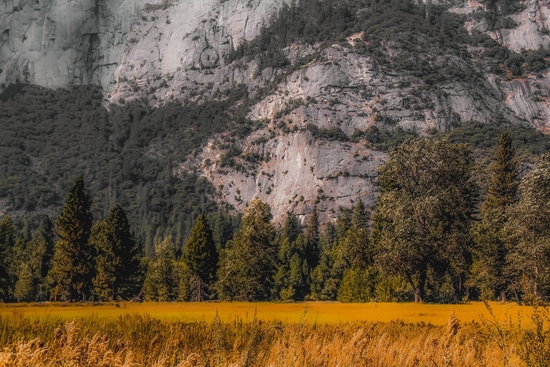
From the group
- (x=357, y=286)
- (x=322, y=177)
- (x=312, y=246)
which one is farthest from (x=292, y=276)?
(x=322, y=177)

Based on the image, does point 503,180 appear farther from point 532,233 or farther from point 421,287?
point 421,287

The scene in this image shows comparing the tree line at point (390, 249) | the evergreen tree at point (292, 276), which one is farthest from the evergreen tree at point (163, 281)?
the evergreen tree at point (292, 276)

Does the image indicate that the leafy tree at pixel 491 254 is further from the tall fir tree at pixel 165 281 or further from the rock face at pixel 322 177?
the rock face at pixel 322 177

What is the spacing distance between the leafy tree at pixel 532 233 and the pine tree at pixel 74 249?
48479 mm

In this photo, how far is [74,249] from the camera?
203ft

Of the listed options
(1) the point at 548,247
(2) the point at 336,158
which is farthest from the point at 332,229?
(1) the point at 548,247

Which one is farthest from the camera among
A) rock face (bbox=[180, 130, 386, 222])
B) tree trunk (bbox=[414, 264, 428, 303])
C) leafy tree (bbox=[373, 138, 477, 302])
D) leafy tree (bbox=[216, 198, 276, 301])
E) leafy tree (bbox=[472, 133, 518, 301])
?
rock face (bbox=[180, 130, 386, 222])

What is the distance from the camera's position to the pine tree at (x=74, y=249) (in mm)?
61328

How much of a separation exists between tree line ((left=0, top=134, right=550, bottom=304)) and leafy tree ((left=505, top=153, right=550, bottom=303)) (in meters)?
0.12

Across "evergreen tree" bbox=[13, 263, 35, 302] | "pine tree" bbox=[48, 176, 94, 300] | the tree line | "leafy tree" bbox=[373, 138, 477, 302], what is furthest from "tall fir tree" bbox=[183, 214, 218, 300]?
"evergreen tree" bbox=[13, 263, 35, 302]

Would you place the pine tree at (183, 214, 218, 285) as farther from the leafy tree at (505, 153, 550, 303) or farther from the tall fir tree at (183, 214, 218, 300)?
the leafy tree at (505, 153, 550, 303)

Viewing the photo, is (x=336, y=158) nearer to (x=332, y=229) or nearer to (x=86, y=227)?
(x=332, y=229)

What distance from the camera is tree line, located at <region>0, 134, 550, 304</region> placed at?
→ 42.6 meters

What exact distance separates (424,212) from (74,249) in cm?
4290
